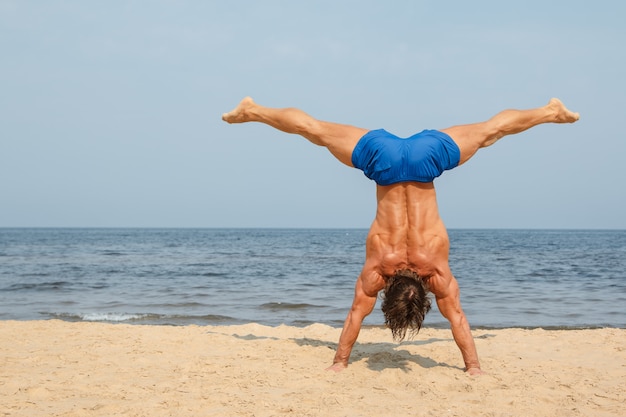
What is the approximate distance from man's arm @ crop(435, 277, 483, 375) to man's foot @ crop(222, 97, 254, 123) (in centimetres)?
257

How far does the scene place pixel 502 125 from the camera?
5.68 meters

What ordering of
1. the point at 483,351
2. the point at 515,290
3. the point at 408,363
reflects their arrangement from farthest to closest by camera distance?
the point at 515,290 → the point at 483,351 → the point at 408,363

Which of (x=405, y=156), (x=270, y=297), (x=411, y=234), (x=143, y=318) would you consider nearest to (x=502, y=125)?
(x=405, y=156)

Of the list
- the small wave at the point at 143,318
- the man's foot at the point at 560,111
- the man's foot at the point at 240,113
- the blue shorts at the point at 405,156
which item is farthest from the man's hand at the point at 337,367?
the small wave at the point at 143,318

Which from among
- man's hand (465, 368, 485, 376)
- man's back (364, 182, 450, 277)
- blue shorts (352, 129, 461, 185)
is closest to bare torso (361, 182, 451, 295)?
man's back (364, 182, 450, 277)

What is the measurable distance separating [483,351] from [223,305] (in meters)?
7.30

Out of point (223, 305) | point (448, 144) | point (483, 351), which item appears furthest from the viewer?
point (223, 305)

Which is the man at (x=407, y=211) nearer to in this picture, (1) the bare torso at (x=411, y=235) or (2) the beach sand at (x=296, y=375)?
(1) the bare torso at (x=411, y=235)

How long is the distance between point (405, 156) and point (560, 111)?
180 cm

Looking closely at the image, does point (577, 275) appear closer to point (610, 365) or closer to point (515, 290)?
point (515, 290)

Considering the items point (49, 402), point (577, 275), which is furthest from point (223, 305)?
point (577, 275)

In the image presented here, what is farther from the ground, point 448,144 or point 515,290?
point 448,144

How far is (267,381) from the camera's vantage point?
5398 millimetres

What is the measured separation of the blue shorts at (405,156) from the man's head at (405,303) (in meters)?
0.90
